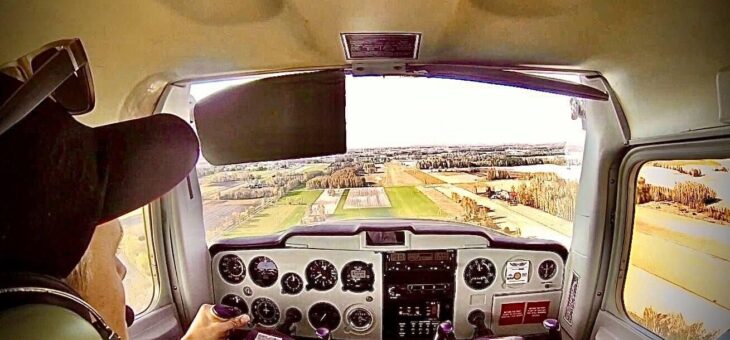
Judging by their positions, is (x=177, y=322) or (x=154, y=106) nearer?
(x=154, y=106)

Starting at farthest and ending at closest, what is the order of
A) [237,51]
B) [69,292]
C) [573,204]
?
[573,204], [237,51], [69,292]

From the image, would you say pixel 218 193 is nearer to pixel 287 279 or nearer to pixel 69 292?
pixel 287 279

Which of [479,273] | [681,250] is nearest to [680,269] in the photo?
[681,250]

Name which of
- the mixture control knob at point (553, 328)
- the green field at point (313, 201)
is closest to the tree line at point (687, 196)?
the mixture control knob at point (553, 328)

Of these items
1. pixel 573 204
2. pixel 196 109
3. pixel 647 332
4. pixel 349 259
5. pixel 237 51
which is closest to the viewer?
pixel 196 109

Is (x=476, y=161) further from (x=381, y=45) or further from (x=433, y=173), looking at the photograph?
(x=381, y=45)

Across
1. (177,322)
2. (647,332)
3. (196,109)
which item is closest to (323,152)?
(196,109)
